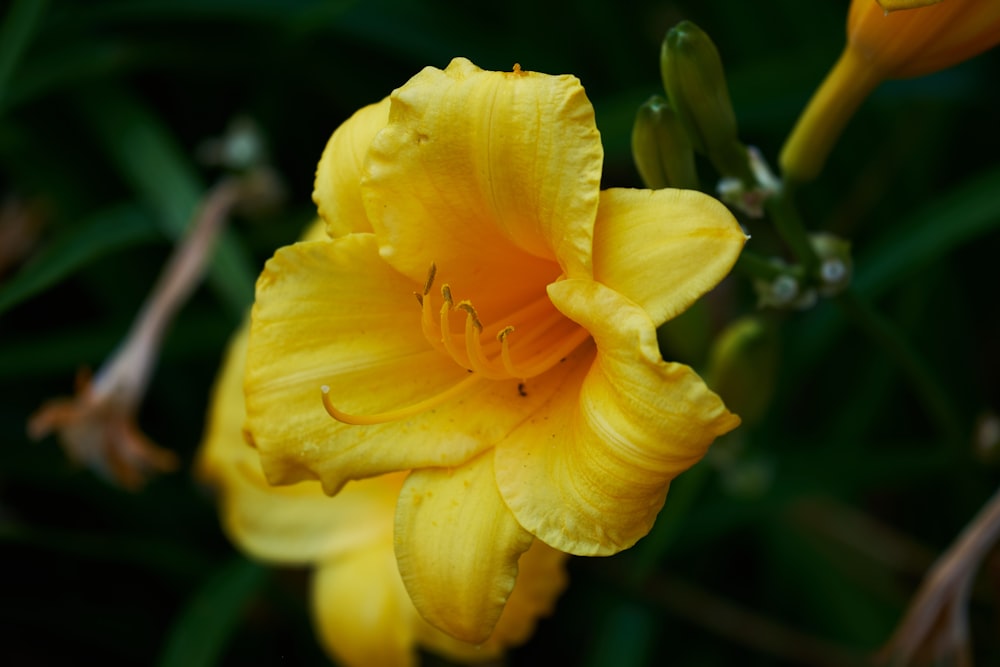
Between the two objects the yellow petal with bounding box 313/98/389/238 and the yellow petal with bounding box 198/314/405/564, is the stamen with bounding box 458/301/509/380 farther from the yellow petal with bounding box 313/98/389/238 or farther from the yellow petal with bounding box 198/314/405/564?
the yellow petal with bounding box 198/314/405/564

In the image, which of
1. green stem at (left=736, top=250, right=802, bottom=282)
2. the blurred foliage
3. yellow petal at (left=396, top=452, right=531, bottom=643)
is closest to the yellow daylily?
the blurred foliage

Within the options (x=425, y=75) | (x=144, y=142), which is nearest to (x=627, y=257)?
(x=425, y=75)

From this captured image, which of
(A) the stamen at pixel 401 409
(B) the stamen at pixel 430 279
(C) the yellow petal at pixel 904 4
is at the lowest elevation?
(A) the stamen at pixel 401 409

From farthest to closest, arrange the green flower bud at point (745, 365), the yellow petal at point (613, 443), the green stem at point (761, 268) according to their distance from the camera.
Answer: the green flower bud at point (745, 365)
the green stem at point (761, 268)
the yellow petal at point (613, 443)

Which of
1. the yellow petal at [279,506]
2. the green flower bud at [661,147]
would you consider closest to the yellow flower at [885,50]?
the green flower bud at [661,147]

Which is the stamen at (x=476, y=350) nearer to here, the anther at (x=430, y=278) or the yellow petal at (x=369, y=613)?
the anther at (x=430, y=278)

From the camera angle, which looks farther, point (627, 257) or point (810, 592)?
point (810, 592)

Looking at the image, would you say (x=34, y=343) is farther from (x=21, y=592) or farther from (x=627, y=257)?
(x=627, y=257)
